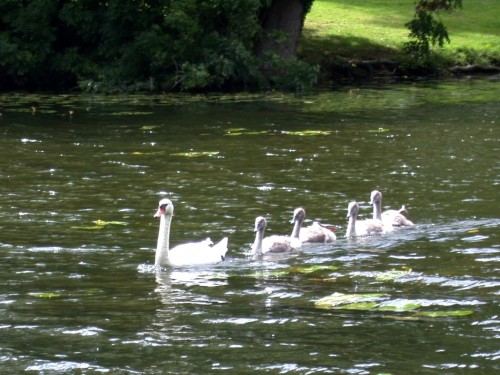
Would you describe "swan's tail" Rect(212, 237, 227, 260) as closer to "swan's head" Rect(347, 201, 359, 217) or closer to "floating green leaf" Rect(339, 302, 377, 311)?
"swan's head" Rect(347, 201, 359, 217)

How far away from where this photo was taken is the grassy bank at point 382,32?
4200 centimetres

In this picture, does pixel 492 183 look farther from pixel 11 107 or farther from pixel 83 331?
pixel 11 107

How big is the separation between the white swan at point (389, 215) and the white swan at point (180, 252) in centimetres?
273

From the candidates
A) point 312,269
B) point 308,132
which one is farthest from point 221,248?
point 308,132

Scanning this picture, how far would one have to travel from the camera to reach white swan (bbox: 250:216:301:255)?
14609mm

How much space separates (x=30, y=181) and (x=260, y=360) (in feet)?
35.9

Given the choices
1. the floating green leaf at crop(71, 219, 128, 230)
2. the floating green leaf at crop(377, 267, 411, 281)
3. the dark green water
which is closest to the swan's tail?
the dark green water

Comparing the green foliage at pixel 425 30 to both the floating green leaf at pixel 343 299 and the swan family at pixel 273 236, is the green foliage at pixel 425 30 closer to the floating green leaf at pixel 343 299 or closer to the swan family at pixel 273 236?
the swan family at pixel 273 236

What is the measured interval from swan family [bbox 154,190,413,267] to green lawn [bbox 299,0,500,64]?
25115 mm

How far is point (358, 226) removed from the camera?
623 inches

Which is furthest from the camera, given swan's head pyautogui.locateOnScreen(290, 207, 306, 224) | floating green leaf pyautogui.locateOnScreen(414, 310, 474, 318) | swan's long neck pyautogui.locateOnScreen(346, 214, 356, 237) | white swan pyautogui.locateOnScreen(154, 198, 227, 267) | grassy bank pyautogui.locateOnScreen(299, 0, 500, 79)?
grassy bank pyautogui.locateOnScreen(299, 0, 500, 79)

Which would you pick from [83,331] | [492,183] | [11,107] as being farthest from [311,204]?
[11,107]

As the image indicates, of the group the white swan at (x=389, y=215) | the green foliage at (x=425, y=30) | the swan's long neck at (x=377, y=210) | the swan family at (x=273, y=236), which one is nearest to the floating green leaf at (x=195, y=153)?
the swan family at (x=273, y=236)

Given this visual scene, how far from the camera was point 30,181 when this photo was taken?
781 inches
